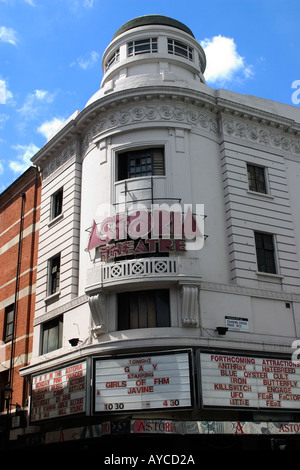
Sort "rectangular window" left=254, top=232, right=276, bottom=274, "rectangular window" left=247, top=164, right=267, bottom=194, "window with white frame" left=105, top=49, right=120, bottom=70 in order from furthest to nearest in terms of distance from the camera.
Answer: "window with white frame" left=105, top=49, right=120, bottom=70
"rectangular window" left=247, top=164, right=267, bottom=194
"rectangular window" left=254, top=232, right=276, bottom=274

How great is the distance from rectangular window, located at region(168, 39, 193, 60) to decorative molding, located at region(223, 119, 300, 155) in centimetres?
589

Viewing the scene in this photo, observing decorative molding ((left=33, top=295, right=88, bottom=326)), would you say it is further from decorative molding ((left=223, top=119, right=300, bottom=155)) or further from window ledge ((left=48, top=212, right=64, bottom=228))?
decorative molding ((left=223, top=119, right=300, bottom=155))

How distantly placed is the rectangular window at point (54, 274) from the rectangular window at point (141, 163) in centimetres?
528

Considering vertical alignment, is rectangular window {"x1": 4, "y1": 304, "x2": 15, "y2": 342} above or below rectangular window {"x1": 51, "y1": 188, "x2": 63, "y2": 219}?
below

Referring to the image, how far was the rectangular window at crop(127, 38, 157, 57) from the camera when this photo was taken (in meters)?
27.9

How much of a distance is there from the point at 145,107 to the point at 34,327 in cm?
1154

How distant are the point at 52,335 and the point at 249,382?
30.6ft

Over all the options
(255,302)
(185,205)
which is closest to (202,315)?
(255,302)

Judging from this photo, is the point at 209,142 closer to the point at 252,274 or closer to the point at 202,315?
the point at 252,274

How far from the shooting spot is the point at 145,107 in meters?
23.9

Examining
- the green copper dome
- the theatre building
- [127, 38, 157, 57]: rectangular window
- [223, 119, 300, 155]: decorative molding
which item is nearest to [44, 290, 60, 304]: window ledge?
the theatre building

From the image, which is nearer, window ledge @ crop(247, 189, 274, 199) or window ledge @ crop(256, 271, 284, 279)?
window ledge @ crop(256, 271, 284, 279)

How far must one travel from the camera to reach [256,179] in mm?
24969

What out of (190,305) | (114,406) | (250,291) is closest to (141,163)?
(190,305)
